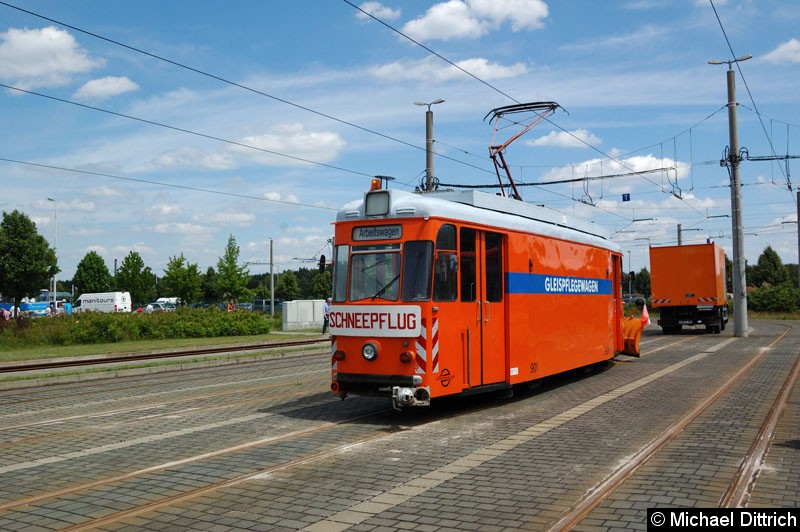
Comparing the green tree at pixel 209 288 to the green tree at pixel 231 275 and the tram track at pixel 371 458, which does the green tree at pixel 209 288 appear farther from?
the tram track at pixel 371 458

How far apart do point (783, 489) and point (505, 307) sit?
5.56 meters

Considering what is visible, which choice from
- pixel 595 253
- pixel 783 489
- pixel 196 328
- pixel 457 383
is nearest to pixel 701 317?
pixel 595 253

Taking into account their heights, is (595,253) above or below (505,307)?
above

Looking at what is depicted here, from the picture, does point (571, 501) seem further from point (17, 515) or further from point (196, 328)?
point (196, 328)

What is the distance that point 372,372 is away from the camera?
1015 centimetres

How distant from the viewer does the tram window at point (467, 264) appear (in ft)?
34.6

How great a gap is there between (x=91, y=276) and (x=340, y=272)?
70.2 metres

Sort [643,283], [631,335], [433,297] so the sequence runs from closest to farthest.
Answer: [433,297] → [631,335] → [643,283]

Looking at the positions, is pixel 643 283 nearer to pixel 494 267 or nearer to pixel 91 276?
pixel 91 276

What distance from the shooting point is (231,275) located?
58219 millimetres

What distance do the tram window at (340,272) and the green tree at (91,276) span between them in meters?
69.9

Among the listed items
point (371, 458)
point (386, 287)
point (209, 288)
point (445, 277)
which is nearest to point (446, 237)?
point (445, 277)

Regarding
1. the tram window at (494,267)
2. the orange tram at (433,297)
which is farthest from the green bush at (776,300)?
the tram window at (494,267)

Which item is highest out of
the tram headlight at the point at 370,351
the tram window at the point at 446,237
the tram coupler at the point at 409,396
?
the tram window at the point at 446,237
